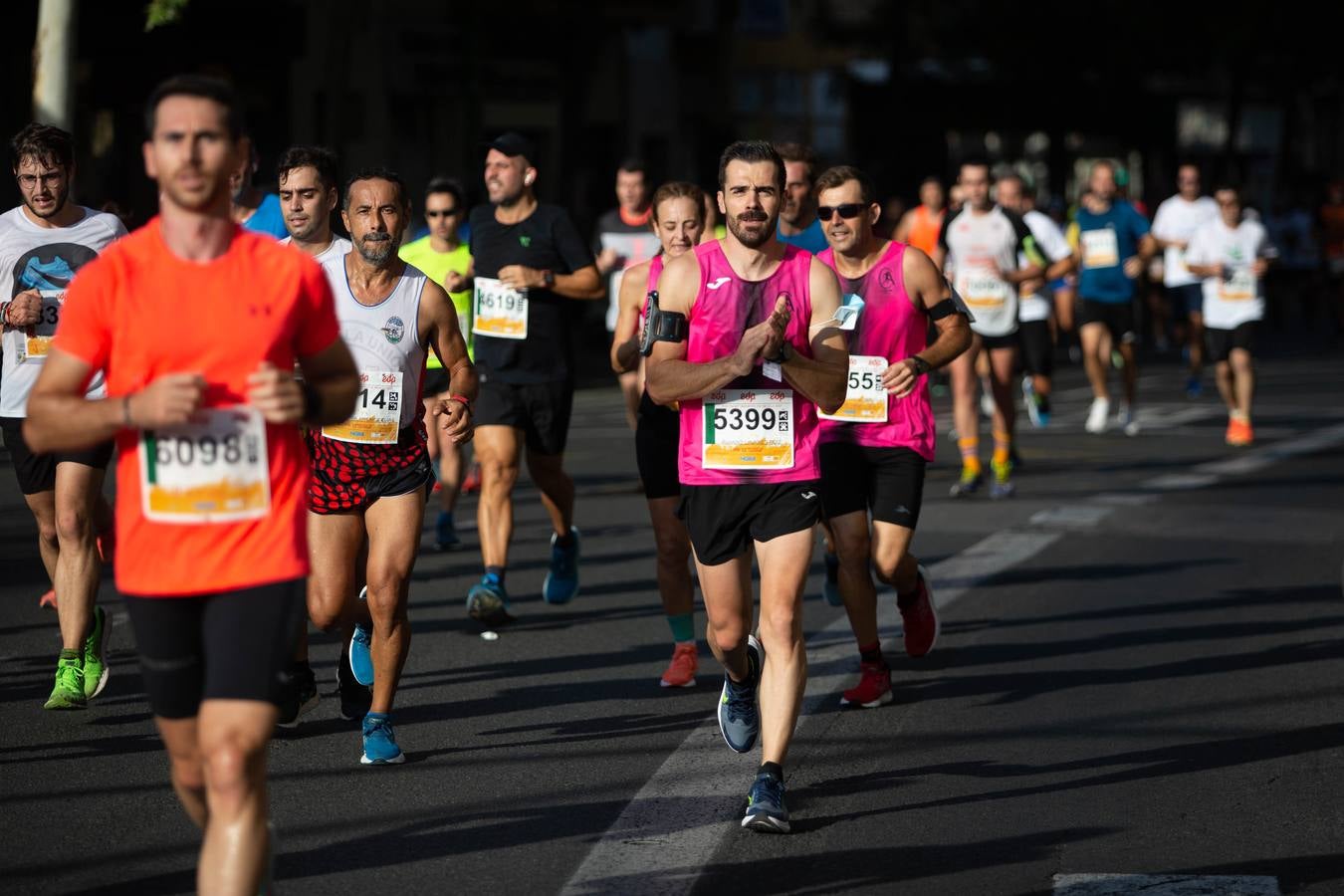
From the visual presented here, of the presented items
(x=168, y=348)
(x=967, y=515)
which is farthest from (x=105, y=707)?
(x=967, y=515)

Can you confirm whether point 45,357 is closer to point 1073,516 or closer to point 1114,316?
point 1073,516

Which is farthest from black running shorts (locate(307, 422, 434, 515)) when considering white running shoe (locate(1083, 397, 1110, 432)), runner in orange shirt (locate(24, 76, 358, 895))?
white running shoe (locate(1083, 397, 1110, 432))

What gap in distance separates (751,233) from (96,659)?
2.94 m

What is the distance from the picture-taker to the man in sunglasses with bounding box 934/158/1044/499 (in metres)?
14.0

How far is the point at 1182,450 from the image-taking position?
1692 centimetres

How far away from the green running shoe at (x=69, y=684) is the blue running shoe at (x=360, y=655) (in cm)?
97

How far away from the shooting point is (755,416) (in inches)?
246

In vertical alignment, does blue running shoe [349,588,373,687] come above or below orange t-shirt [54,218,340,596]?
below

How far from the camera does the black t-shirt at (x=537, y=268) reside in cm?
979

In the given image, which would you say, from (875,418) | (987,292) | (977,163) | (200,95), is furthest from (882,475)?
(987,292)

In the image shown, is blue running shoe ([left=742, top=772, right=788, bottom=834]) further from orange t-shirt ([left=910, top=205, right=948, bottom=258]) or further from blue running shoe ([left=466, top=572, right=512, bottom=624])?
orange t-shirt ([left=910, top=205, right=948, bottom=258])

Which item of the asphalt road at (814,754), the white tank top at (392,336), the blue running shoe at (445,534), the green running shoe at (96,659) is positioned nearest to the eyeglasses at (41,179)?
the white tank top at (392,336)

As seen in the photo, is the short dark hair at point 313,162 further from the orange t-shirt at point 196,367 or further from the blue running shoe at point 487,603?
the orange t-shirt at point 196,367

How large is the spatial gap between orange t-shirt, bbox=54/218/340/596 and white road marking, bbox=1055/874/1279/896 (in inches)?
85.6
